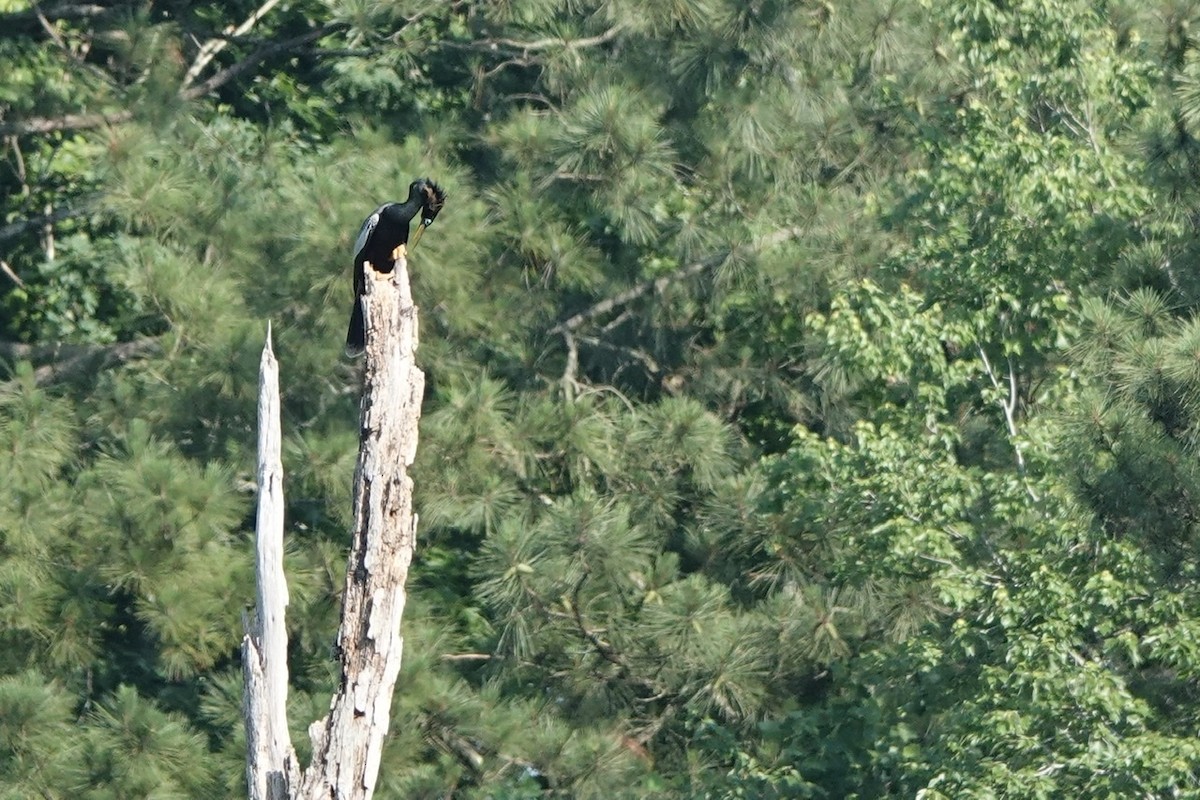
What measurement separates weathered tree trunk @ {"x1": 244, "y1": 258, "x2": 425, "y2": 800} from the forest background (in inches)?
110

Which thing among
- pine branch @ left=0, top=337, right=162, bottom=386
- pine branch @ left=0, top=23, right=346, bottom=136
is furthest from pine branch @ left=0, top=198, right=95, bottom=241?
pine branch @ left=0, top=337, right=162, bottom=386

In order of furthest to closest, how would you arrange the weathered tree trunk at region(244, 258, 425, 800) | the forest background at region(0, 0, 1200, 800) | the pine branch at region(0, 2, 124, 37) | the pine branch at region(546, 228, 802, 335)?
1. the pine branch at region(0, 2, 124, 37)
2. the pine branch at region(546, 228, 802, 335)
3. the forest background at region(0, 0, 1200, 800)
4. the weathered tree trunk at region(244, 258, 425, 800)

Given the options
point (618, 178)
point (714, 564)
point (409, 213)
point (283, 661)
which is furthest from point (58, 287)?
point (283, 661)

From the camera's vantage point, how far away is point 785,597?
9656 millimetres

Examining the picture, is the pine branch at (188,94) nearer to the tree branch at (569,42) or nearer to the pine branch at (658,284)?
the tree branch at (569,42)

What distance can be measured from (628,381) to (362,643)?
21.3 feet

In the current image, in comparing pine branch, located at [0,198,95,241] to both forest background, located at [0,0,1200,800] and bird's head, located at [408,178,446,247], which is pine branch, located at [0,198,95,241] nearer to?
forest background, located at [0,0,1200,800]

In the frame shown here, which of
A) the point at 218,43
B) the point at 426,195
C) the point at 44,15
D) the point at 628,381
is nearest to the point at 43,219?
the point at 44,15

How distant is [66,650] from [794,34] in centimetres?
511

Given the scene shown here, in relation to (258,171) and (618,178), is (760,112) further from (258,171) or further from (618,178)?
(258,171)

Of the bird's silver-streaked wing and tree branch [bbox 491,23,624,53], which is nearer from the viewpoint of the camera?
the bird's silver-streaked wing

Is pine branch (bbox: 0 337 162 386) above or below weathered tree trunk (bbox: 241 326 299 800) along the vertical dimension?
below

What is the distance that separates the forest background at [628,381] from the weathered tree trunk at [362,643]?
280cm

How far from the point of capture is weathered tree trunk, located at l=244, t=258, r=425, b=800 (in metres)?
5.06
